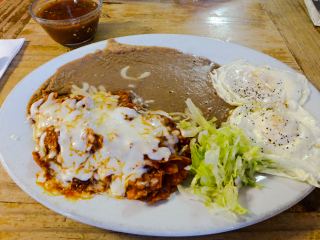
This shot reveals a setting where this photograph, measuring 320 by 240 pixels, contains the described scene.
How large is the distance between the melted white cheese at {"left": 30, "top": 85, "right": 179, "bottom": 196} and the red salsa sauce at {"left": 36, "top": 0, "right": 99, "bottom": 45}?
1.45m

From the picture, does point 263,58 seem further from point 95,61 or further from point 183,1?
point 183,1

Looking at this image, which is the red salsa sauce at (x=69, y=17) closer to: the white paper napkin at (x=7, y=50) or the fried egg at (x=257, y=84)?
the white paper napkin at (x=7, y=50)

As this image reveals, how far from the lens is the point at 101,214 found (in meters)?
1.46

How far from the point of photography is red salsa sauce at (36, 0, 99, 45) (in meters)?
2.85

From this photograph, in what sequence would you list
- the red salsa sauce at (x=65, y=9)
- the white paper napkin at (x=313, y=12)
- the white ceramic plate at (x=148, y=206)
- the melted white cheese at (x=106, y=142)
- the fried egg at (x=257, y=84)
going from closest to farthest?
1. the white ceramic plate at (x=148, y=206)
2. the melted white cheese at (x=106, y=142)
3. the fried egg at (x=257, y=84)
4. the red salsa sauce at (x=65, y=9)
5. the white paper napkin at (x=313, y=12)

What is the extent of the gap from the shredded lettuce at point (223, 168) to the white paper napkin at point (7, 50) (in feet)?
7.90

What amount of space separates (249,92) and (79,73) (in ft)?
5.50

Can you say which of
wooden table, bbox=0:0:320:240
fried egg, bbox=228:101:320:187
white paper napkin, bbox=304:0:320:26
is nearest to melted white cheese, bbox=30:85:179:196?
wooden table, bbox=0:0:320:240

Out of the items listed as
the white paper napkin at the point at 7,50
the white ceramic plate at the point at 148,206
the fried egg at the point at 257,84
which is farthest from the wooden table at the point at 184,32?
the fried egg at the point at 257,84

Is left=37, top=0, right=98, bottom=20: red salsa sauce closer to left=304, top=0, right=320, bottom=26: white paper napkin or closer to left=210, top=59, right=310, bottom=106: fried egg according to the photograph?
left=210, top=59, right=310, bottom=106: fried egg

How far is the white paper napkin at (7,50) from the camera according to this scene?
2833mm

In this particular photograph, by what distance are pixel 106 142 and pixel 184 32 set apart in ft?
7.81

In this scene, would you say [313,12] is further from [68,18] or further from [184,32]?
[68,18]

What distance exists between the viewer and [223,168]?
158 cm
